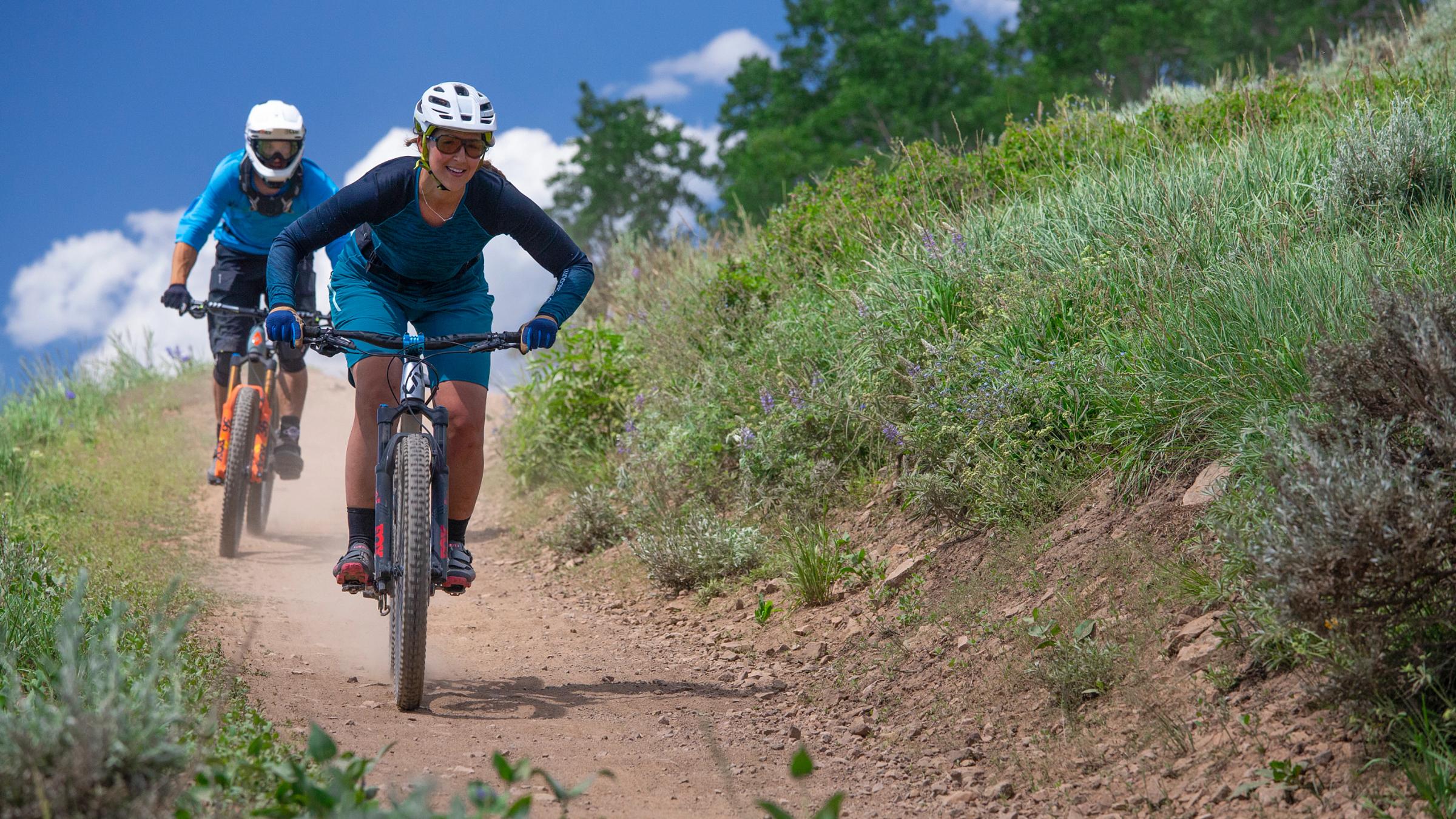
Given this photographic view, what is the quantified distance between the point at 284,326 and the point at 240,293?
3891mm

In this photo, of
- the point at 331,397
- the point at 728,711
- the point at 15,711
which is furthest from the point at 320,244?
the point at 331,397

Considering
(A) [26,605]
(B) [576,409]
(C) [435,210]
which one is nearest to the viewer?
(A) [26,605]

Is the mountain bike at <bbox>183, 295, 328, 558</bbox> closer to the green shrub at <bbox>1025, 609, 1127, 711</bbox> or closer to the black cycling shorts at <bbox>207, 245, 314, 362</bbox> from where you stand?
the black cycling shorts at <bbox>207, 245, 314, 362</bbox>

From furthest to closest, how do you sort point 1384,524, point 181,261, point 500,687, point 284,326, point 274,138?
point 181,261
point 274,138
point 500,687
point 284,326
point 1384,524

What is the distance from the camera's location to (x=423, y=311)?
4.80 m

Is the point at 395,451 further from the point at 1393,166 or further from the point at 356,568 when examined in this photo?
the point at 1393,166

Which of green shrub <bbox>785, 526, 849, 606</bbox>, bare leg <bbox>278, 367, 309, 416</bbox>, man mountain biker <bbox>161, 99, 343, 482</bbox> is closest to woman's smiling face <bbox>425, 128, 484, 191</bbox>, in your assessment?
green shrub <bbox>785, 526, 849, 606</bbox>

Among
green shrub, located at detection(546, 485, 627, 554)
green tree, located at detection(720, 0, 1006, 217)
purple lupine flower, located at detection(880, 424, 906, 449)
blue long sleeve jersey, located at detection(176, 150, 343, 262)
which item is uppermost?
green tree, located at detection(720, 0, 1006, 217)

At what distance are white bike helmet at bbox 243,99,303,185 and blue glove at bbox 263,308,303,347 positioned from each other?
10.6 ft

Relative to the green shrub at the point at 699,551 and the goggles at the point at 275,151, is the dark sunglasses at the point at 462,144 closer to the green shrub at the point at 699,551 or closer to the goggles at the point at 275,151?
the green shrub at the point at 699,551

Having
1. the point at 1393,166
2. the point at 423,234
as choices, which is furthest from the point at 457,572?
the point at 1393,166

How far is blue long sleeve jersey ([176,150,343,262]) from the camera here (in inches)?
288

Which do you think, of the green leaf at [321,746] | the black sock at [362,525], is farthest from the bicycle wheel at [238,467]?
the green leaf at [321,746]

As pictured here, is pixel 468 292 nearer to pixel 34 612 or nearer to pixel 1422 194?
pixel 34 612
